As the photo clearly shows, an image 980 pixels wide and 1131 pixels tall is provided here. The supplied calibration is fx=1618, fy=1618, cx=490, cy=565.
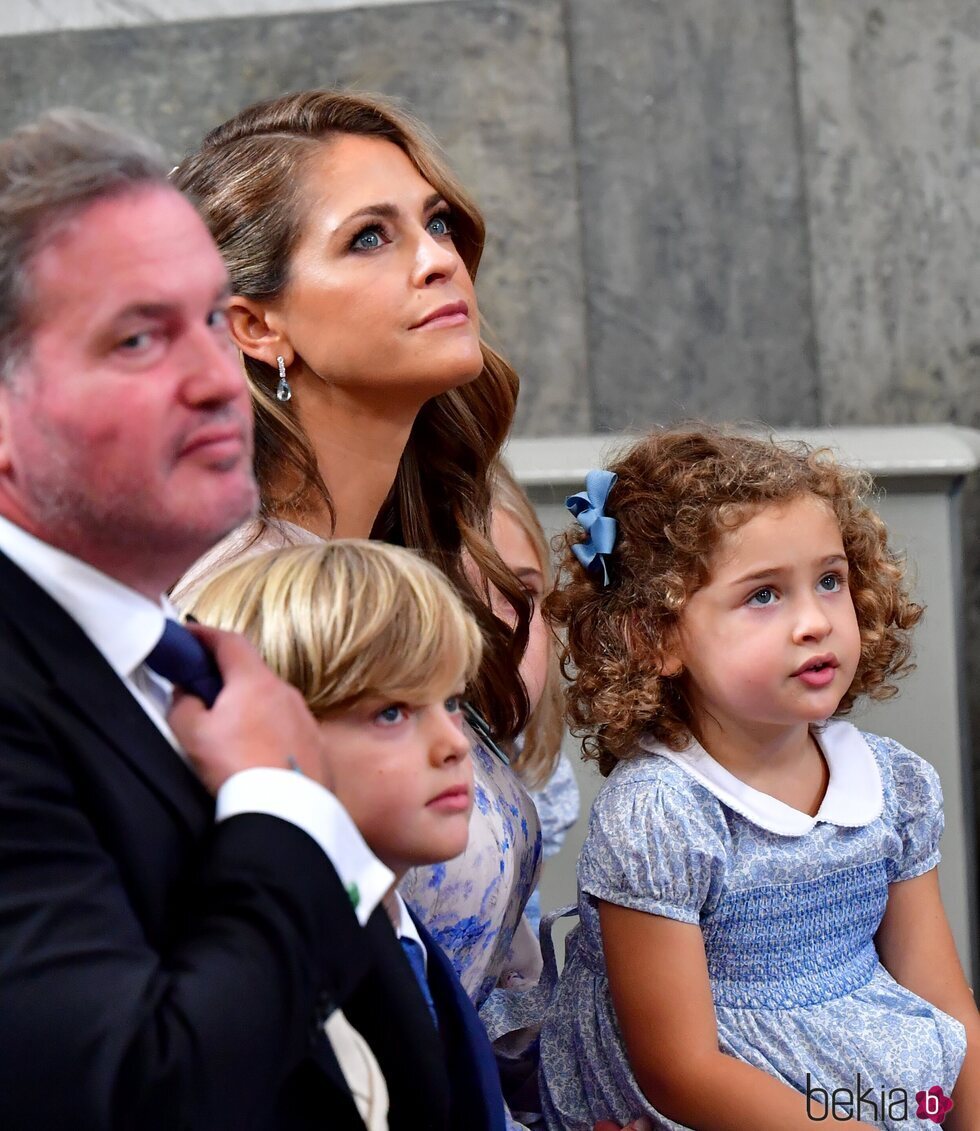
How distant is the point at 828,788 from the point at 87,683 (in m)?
1.25

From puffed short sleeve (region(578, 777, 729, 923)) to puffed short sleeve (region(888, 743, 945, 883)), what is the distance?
11.4 inches

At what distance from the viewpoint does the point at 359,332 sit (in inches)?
82.7

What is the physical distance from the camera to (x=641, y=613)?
2.09 metres

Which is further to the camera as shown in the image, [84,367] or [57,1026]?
[84,367]

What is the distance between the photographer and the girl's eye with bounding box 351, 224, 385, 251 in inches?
84.2

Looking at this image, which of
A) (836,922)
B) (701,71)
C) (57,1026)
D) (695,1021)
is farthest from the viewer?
(701,71)

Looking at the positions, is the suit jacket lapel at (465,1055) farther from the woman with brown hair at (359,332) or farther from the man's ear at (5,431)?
the man's ear at (5,431)

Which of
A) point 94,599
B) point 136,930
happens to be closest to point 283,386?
point 94,599

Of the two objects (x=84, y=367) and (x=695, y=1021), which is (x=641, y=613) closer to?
(x=695, y=1021)

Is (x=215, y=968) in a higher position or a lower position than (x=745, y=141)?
lower

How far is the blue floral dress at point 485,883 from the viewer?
1.87 m

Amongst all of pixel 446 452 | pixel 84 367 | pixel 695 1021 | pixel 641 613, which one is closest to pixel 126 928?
pixel 84 367

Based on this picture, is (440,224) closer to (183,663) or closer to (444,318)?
(444,318)

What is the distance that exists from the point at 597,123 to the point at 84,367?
2.82m
